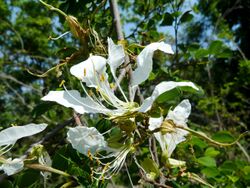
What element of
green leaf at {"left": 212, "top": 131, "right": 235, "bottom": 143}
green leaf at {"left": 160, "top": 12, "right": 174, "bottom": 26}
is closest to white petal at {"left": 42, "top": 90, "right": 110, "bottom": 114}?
green leaf at {"left": 212, "top": 131, "right": 235, "bottom": 143}

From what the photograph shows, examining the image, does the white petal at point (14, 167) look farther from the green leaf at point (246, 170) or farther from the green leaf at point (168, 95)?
the green leaf at point (246, 170)

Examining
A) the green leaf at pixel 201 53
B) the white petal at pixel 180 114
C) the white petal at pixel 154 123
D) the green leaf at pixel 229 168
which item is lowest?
the green leaf at pixel 229 168

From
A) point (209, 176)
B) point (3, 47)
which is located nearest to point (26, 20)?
point (3, 47)

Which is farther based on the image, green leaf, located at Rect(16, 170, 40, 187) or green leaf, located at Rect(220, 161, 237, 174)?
green leaf, located at Rect(220, 161, 237, 174)

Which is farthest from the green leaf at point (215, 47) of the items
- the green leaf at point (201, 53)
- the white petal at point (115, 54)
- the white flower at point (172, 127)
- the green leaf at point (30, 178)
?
the green leaf at point (30, 178)

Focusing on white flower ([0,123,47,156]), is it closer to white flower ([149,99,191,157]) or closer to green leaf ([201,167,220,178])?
white flower ([149,99,191,157])

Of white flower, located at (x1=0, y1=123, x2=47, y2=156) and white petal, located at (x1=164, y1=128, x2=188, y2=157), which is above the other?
white flower, located at (x1=0, y1=123, x2=47, y2=156)
